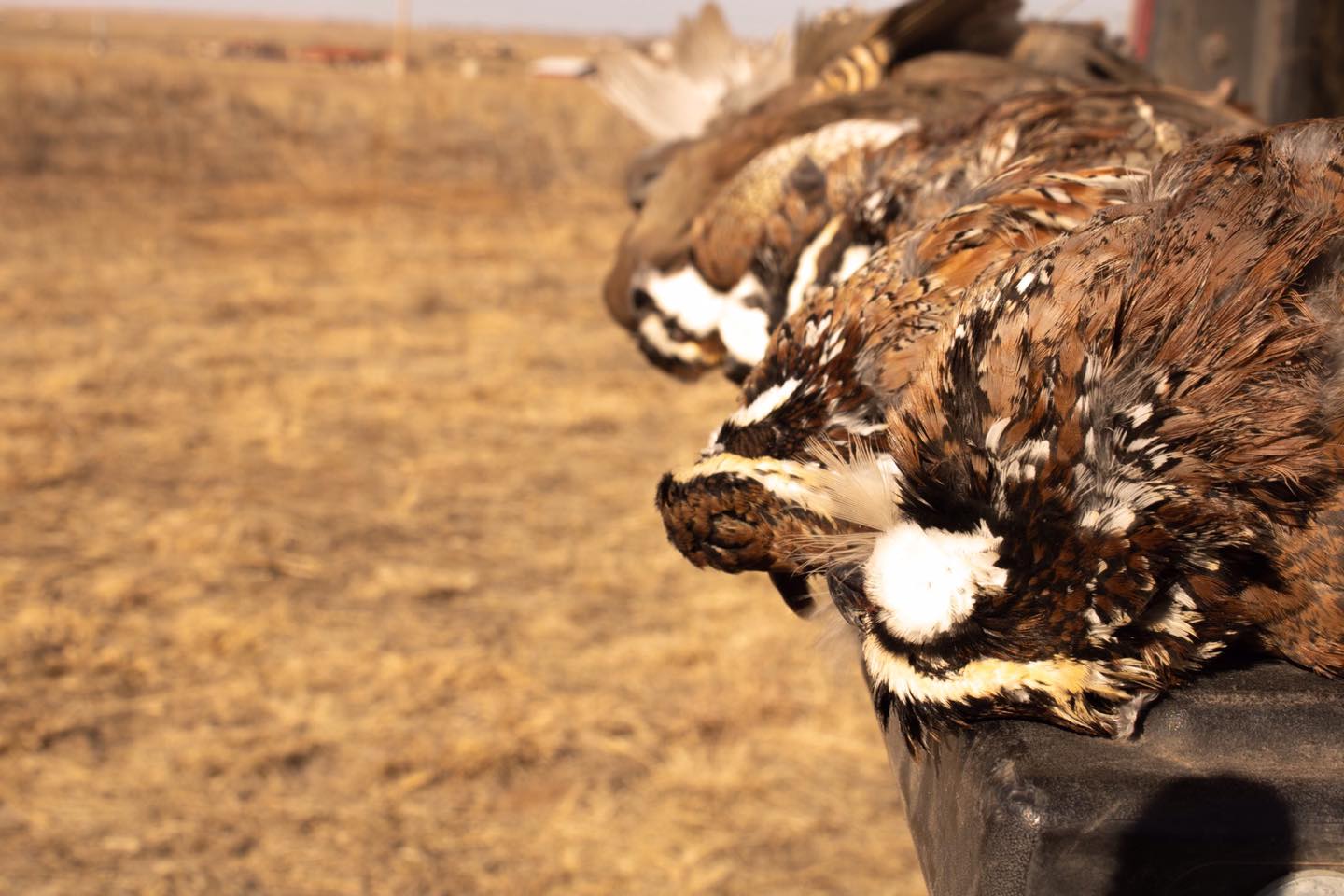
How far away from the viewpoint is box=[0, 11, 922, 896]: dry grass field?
4.19 metres

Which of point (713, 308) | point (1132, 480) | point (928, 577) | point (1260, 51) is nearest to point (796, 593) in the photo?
point (928, 577)

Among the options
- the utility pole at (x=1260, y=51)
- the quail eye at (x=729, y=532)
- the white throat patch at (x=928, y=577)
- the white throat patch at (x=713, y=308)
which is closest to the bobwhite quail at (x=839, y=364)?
the quail eye at (x=729, y=532)

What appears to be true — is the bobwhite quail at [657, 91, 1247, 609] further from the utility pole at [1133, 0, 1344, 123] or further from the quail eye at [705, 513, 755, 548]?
the utility pole at [1133, 0, 1344, 123]

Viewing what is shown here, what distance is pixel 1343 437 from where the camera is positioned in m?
1.05

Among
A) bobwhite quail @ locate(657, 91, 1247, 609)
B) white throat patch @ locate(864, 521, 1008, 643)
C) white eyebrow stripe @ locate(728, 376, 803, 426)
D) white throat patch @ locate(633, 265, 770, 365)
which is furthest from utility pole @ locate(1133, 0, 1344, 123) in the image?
white throat patch @ locate(864, 521, 1008, 643)

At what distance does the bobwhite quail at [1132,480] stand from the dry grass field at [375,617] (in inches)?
16.3

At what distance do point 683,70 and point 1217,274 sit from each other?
3702 millimetres

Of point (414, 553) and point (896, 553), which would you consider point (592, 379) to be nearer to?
point (414, 553)

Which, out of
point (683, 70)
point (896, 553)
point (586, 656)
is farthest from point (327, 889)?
point (896, 553)

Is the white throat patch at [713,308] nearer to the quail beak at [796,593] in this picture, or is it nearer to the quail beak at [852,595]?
the quail beak at [796,593]

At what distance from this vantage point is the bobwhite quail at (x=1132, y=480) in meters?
1.05

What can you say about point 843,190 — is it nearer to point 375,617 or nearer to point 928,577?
point 928,577

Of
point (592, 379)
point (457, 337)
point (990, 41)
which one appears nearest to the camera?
point (990, 41)

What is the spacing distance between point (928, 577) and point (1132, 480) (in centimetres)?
→ 18
